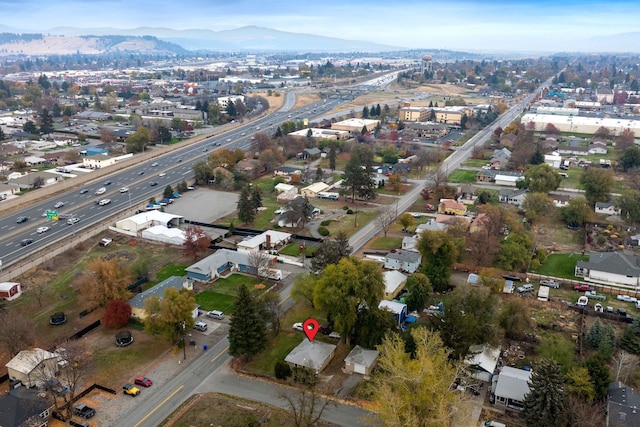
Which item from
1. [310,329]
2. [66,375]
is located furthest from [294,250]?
[66,375]

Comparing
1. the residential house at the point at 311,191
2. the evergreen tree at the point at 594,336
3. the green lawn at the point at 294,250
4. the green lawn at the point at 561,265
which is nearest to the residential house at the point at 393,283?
the green lawn at the point at 294,250

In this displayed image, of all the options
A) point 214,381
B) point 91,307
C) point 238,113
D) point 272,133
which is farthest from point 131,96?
point 214,381

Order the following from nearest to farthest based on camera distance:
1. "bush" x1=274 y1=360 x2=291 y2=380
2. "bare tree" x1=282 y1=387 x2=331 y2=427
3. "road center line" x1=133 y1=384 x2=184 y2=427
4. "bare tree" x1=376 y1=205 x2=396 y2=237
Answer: "bare tree" x1=282 y1=387 x2=331 y2=427 < "road center line" x1=133 y1=384 x2=184 y2=427 < "bush" x1=274 y1=360 x2=291 y2=380 < "bare tree" x1=376 y1=205 x2=396 y2=237

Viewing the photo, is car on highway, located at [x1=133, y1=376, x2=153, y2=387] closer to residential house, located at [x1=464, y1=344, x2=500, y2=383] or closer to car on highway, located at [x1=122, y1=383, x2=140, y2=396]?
car on highway, located at [x1=122, y1=383, x2=140, y2=396]

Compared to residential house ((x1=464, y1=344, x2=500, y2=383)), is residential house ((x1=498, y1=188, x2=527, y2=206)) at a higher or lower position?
higher

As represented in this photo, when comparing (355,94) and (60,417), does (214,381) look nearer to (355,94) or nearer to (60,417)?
(60,417)

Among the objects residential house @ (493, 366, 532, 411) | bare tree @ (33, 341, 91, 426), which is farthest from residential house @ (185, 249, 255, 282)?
residential house @ (493, 366, 532, 411)
